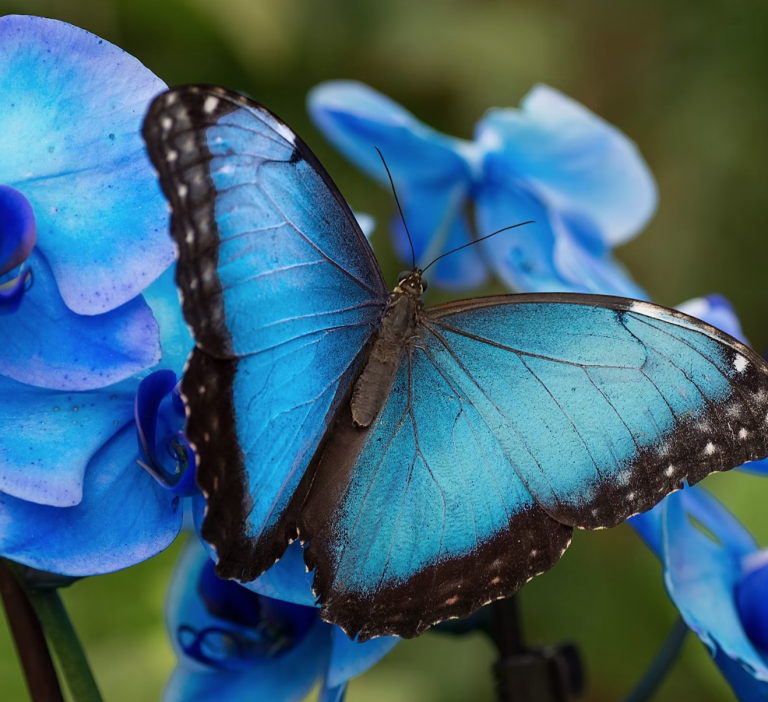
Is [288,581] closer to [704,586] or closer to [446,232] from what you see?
[704,586]

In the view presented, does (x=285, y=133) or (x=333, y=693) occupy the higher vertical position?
(x=285, y=133)

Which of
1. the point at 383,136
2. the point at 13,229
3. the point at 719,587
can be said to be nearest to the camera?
the point at 13,229

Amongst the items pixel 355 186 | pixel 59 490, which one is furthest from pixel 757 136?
pixel 59 490

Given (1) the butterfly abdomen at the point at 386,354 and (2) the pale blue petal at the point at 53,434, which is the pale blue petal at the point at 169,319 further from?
(1) the butterfly abdomen at the point at 386,354

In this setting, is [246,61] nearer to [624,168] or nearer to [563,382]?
[624,168]

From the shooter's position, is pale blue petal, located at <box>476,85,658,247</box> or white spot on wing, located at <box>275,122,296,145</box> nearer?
white spot on wing, located at <box>275,122,296,145</box>

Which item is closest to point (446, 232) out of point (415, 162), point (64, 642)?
point (415, 162)

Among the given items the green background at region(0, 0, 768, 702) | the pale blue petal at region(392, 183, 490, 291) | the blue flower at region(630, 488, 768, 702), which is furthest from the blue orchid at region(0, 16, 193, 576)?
the green background at region(0, 0, 768, 702)

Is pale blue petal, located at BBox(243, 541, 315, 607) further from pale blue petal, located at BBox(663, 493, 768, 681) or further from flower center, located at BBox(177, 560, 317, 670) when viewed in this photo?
pale blue petal, located at BBox(663, 493, 768, 681)

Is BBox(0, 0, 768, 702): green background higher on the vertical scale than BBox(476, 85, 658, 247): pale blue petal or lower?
lower
